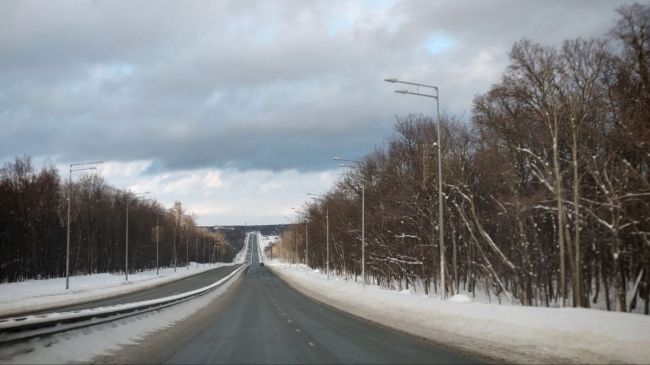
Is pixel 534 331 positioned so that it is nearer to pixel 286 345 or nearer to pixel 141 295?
pixel 286 345

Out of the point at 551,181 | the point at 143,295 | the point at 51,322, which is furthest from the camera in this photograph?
the point at 143,295

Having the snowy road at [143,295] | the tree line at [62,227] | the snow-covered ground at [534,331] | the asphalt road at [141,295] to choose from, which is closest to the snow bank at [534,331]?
the snow-covered ground at [534,331]

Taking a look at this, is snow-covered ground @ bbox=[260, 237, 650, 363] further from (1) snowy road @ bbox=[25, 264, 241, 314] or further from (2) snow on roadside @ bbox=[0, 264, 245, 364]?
(1) snowy road @ bbox=[25, 264, 241, 314]

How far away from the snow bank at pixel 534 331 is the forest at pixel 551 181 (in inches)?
247

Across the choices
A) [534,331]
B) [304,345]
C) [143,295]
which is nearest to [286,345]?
[304,345]

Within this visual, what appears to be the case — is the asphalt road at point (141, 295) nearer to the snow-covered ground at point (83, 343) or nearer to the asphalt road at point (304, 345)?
the asphalt road at point (304, 345)

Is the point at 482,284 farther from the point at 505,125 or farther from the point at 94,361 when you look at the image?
the point at 94,361

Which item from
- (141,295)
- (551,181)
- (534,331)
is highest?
(551,181)

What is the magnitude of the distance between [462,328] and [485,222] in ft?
78.8

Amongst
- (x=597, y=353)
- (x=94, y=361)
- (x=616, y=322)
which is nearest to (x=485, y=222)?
(x=616, y=322)

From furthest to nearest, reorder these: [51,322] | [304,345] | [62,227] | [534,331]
→ [62,227]
[534,331]
[304,345]
[51,322]

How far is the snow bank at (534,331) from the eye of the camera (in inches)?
512

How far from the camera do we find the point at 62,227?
266 ft

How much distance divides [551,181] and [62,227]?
71.9 m
